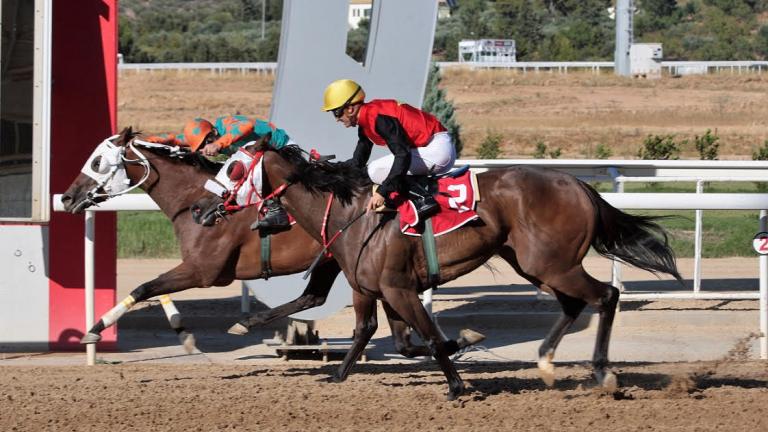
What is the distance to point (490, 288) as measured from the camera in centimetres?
1081

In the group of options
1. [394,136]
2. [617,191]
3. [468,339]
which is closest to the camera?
[394,136]

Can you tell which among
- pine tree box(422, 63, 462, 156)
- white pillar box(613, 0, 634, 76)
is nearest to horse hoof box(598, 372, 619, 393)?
pine tree box(422, 63, 462, 156)

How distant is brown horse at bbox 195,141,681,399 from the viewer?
5.95 meters

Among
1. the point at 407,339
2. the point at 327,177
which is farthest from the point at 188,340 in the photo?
the point at 327,177

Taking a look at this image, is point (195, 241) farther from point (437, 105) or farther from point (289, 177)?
point (437, 105)

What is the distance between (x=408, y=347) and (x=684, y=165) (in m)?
4.55

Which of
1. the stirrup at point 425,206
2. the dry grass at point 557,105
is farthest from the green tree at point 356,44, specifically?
the stirrup at point 425,206

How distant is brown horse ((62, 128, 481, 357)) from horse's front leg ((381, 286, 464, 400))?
3.68 ft

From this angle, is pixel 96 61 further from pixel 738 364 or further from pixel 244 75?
pixel 244 75

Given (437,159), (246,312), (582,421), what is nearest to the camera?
(582,421)

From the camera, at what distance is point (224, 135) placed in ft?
23.4

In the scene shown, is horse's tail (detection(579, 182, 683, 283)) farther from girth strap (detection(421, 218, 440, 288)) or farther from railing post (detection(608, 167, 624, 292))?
railing post (detection(608, 167, 624, 292))

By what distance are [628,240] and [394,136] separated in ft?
5.03

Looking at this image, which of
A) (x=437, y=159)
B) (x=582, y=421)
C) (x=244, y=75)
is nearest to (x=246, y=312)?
(x=437, y=159)
